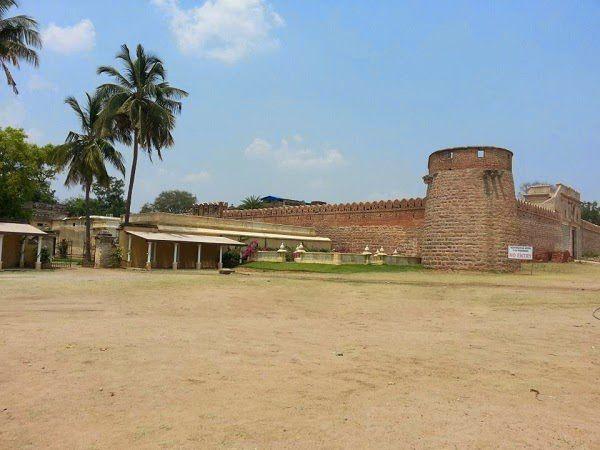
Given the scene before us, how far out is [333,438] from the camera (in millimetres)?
3684

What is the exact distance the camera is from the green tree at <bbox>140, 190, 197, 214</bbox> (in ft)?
248

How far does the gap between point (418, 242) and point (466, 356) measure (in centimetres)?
2713

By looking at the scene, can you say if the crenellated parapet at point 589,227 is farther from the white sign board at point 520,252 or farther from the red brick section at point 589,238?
the white sign board at point 520,252

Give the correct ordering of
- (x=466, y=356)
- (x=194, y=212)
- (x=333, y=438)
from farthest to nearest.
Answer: (x=194, y=212) → (x=466, y=356) → (x=333, y=438)

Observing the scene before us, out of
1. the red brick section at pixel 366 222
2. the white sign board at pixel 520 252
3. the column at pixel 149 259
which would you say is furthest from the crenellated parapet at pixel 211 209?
the white sign board at pixel 520 252

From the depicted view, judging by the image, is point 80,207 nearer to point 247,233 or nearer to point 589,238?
point 247,233

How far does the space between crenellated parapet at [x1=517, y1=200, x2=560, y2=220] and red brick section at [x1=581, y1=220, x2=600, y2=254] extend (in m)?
11.9

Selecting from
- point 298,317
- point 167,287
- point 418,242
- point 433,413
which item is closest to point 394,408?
point 433,413

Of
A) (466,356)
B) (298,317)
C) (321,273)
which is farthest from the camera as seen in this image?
(321,273)

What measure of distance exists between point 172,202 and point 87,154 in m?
49.6

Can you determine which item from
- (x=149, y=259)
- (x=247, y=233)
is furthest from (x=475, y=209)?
(x=149, y=259)

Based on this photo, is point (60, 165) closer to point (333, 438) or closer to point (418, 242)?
point (418, 242)

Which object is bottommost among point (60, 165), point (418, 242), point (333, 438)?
point (333, 438)

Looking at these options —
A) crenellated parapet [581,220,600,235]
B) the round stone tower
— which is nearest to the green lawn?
the round stone tower
